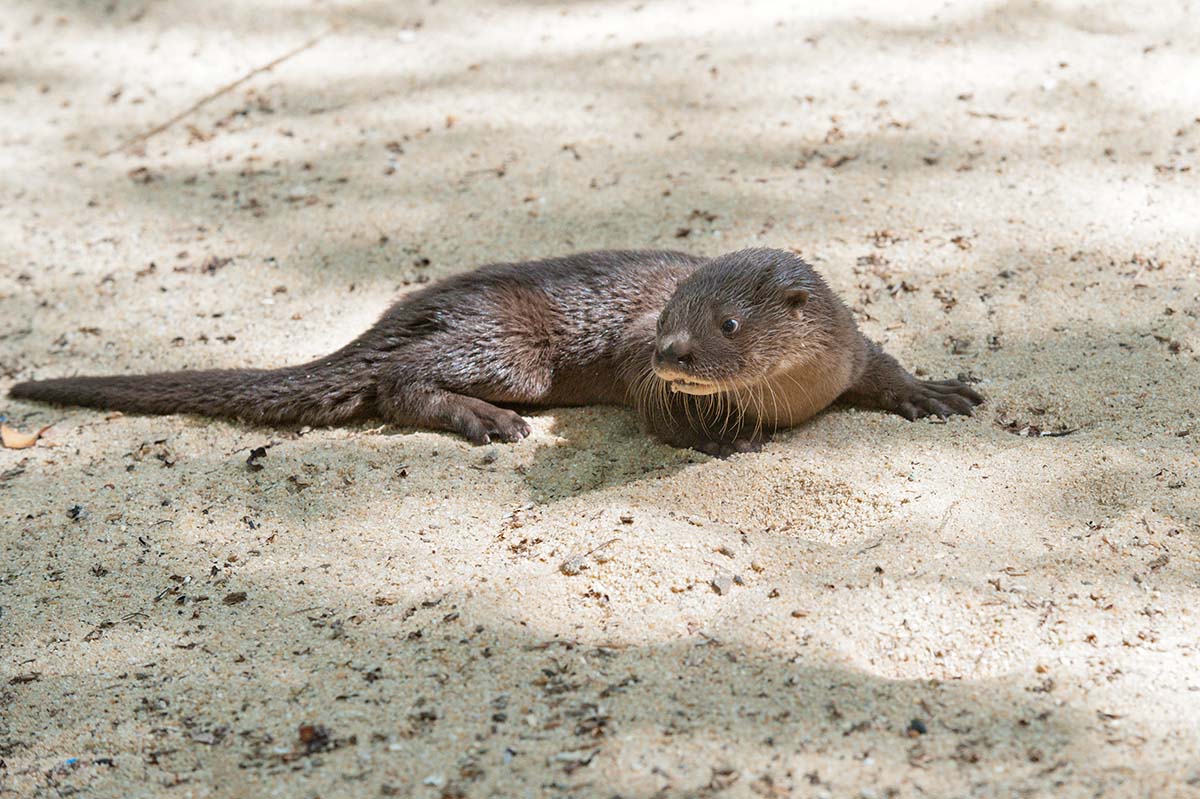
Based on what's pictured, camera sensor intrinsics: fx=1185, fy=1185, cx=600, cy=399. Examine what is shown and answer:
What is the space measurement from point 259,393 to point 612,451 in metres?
1.27

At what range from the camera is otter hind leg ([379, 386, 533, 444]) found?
3922 mm

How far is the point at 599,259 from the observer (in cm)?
421

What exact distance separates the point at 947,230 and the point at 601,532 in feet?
7.64

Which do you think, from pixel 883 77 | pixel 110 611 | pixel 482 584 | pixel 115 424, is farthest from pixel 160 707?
pixel 883 77

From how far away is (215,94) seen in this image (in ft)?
21.6

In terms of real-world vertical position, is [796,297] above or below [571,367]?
above

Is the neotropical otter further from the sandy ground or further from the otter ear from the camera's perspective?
the sandy ground

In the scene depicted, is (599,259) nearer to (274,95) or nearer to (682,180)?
(682,180)

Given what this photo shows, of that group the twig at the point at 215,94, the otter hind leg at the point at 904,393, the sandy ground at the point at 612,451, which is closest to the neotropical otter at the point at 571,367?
the otter hind leg at the point at 904,393

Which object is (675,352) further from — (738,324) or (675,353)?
(738,324)

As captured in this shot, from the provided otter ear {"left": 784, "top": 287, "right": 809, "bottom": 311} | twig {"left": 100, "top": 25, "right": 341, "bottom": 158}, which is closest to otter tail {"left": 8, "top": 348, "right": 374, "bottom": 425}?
otter ear {"left": 784, "top": 287, "right": 809, "bottom": 311}

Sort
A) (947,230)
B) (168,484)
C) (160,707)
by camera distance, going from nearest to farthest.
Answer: (160,707) < (168,484) < (947,230)

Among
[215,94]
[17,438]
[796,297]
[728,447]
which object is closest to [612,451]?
[728,447]

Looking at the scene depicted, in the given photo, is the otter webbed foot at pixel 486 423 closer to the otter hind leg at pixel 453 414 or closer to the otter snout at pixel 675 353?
the otter hind leg at pixel 453 414
